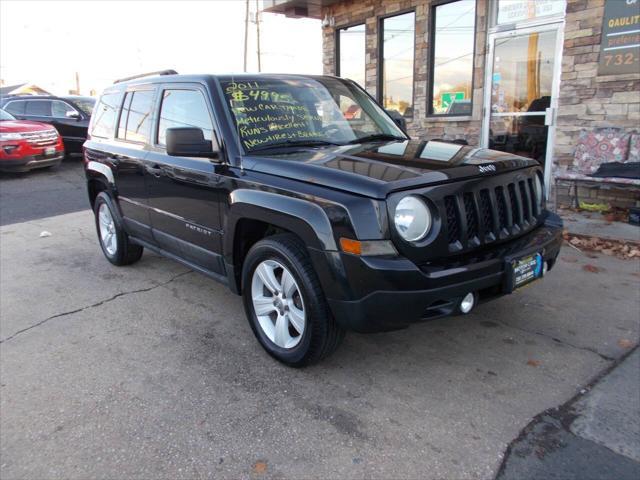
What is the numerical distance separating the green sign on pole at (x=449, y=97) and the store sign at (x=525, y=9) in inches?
52.2

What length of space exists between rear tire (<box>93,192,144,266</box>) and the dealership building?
5.30m

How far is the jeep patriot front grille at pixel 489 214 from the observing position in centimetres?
283

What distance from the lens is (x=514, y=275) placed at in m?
2.92

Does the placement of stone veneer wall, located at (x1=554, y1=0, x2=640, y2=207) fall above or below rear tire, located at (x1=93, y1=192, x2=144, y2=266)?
above

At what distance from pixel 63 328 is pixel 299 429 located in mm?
2352

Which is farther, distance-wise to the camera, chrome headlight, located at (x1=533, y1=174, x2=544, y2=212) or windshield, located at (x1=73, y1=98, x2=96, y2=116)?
windshield, located at (x1=73, y1=98, x2=96, y2=116)

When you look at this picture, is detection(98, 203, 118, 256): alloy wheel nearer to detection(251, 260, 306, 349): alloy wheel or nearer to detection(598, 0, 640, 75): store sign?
detection(251, 260, 306, 349): alloy wheel

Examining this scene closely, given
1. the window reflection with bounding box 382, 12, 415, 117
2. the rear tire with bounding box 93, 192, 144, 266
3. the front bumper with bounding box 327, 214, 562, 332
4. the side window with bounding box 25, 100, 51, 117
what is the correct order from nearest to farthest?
1. the front bumper with bounding box 327, 214, 562, 332
2. the rear tire with bounding box 93, 192, 144, 266
3. the window reflection with bounding box 382, 12, 415, 117
4. the side window with bounding box 25, 100, 51, 117

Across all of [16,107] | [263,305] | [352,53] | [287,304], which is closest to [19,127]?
[16,107]

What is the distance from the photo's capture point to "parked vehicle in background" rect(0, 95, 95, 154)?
14000 millimetres

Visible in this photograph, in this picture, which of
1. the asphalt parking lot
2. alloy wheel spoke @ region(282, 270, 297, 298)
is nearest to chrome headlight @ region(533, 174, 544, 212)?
the asphalt parking lot

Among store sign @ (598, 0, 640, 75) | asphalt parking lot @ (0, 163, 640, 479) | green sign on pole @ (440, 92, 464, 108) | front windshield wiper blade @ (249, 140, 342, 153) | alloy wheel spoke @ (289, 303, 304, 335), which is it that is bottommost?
asphalt parking lot @ (0, 163, 640, 479)

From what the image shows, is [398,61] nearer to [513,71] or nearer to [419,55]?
[419,55]

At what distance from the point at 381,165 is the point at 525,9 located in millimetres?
6264
